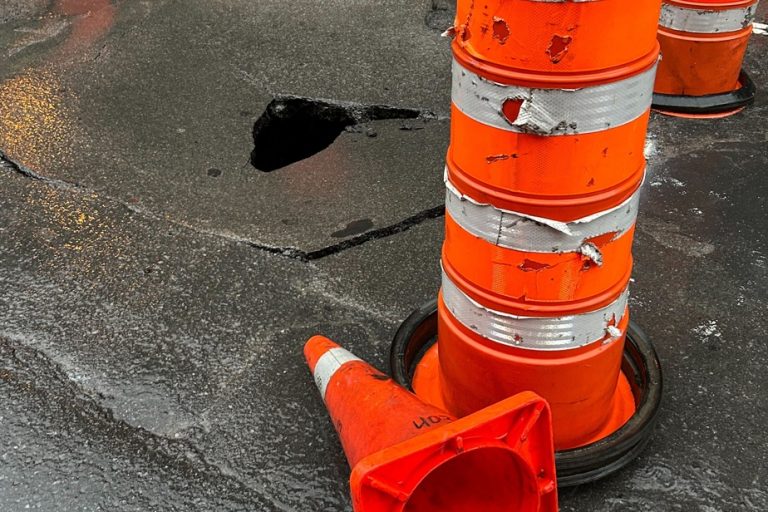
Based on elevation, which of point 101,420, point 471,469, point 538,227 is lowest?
point 101,420

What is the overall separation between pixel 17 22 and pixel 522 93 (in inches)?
→ 218

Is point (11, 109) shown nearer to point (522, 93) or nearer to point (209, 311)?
point (209, 311)

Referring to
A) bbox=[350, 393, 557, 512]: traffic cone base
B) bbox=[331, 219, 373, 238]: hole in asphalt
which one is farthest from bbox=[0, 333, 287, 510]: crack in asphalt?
bbox=[331, 219, 373, 238]: hole in asphalt

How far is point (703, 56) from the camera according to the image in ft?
14.4

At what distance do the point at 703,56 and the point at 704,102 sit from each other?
289mm

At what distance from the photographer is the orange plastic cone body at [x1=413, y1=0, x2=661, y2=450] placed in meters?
1.70

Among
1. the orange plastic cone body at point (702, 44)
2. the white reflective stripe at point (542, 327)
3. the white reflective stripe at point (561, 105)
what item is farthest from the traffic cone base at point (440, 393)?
the orange plastic cone body at point (702, 44)

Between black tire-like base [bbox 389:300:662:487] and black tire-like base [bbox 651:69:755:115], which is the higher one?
black tire-like base [bbox 651:69:755:115]

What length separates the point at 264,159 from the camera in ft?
14.2

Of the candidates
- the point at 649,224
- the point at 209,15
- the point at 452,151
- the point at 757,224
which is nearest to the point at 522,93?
the point at 452,151

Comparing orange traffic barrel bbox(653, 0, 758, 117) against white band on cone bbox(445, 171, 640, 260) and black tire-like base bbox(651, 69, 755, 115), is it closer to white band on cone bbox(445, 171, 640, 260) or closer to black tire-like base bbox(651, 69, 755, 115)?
black tire-like base bbox(651, 69, 755, 115)

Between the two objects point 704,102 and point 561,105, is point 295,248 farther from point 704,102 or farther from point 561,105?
point 704,102

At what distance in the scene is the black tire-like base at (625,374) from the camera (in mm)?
2275

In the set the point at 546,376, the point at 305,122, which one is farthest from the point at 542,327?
the point at 305,122
